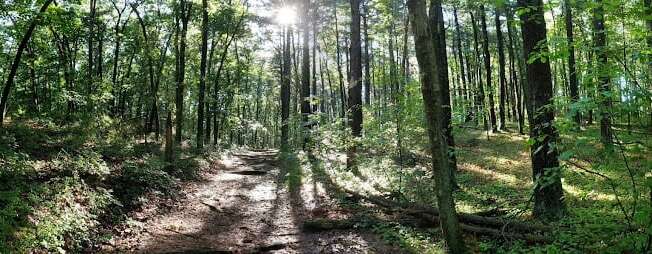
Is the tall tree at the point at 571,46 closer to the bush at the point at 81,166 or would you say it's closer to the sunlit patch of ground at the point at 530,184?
the sunlit patch of ground at the point at 530,184

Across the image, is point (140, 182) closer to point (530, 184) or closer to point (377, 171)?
point (377, 171)

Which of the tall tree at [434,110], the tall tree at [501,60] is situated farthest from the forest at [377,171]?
the tall tree at [501,60]

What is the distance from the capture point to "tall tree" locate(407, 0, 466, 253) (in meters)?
6.74

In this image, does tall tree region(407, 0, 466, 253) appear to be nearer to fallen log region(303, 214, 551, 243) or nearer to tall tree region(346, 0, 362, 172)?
fallen log region(303, 214, 551, 243)

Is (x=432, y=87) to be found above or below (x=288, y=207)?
above

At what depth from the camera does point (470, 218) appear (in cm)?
870

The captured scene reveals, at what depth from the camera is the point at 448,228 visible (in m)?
6.91

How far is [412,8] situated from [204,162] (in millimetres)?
14005

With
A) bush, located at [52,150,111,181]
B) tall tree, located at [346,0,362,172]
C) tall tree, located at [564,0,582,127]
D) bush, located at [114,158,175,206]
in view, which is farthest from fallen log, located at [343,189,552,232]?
bush, located at [52,150,111,181]

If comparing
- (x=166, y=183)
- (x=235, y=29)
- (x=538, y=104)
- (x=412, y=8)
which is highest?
(x=235, y=29)

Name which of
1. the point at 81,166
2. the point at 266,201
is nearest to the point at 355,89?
the point at 266,201

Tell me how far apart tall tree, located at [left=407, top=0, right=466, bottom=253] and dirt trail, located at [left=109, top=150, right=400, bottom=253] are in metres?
1.46

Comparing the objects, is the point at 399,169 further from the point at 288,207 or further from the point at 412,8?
the point at 412,8

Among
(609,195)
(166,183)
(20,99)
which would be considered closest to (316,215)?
(166,183)
